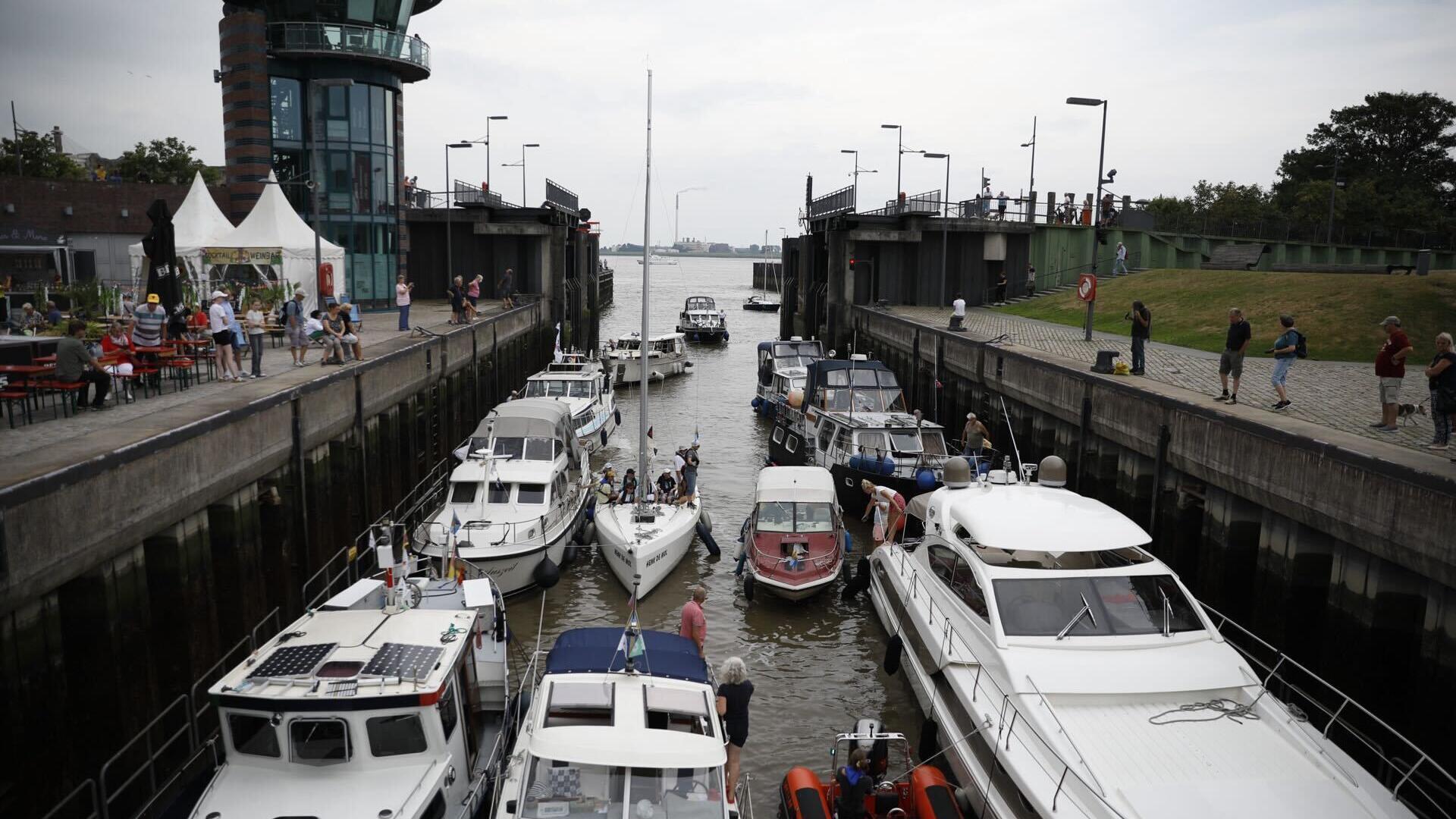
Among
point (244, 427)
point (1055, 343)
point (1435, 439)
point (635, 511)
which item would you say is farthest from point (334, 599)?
point (1055, 343)

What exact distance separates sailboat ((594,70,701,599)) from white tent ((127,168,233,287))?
44.4 ft

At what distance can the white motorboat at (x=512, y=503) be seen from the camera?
16.0m

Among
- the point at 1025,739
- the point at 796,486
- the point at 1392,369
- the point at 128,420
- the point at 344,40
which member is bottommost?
the point at 1025,739

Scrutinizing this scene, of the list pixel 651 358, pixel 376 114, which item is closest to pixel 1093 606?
pixel 376 114

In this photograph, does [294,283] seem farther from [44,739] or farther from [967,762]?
[967,762]

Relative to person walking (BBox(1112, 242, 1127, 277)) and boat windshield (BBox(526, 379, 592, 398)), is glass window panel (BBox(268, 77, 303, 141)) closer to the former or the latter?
boat windshield (BBox(526, 379, 592, 398))

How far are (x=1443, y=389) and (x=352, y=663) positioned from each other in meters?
14.0

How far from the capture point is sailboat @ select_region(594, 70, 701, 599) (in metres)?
16.7

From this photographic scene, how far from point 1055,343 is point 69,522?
24.4 meters

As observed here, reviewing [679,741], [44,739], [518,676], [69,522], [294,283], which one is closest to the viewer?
[679,741]

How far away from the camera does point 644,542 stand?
1681cm

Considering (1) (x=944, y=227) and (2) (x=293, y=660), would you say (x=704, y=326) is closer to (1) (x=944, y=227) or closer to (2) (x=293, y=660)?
(1) (x=944, y=227)

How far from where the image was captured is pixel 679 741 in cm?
824

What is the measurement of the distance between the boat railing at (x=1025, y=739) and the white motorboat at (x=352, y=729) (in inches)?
198
